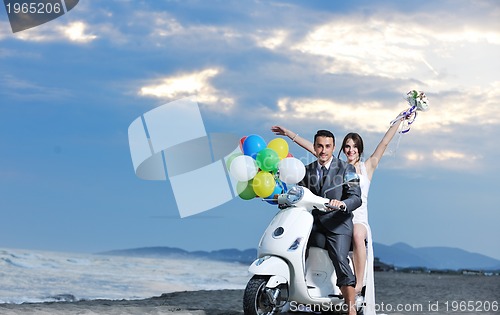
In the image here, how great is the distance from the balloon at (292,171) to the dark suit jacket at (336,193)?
131 millimetres

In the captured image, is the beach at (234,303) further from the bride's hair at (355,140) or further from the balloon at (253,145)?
the bride's hair at (355,140)

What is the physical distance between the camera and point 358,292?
6.18m

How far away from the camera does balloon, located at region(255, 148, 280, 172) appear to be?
244 inches

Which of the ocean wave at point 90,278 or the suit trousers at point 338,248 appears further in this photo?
the ocean wave at point 90,278

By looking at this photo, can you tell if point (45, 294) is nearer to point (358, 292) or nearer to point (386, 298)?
point (386, 298)

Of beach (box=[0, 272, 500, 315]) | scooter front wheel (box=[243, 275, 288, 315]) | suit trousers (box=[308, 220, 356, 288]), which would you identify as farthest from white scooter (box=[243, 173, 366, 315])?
beach (box=[0, 272, 500, 315])

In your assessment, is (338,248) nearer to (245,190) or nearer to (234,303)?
(245,190)

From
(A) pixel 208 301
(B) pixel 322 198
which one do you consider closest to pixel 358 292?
(B) pixel 322 198

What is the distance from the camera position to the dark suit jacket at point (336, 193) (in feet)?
19.5

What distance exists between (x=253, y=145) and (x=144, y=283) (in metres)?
10.3

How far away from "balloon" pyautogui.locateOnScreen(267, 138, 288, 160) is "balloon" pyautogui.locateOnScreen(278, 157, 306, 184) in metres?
0.28

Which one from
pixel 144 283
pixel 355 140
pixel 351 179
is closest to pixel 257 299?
pixel 351 179

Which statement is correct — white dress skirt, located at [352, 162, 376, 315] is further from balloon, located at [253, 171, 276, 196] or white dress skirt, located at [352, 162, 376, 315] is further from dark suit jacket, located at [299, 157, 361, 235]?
balloon, located at [253, 171, 276, 196]

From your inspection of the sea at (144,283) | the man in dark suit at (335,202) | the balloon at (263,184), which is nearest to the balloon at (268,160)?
the balloon at (263,184)
